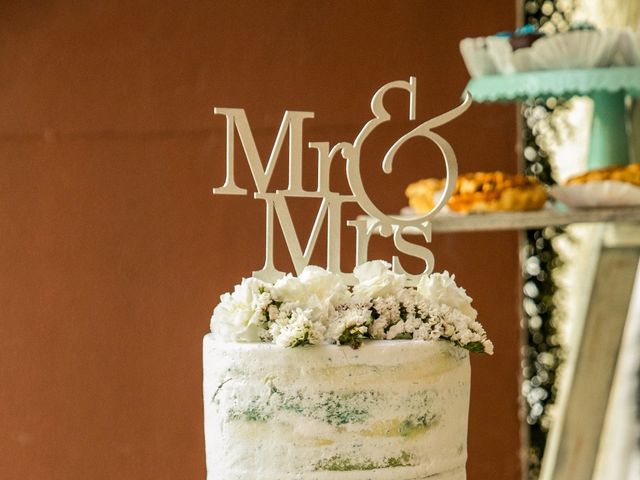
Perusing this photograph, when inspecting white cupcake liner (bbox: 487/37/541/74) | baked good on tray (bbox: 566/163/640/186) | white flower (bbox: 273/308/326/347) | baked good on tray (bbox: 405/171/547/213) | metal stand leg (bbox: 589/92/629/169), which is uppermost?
white cupcake liner (bbox: 487/37/541/74)

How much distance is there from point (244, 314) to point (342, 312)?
7.1 inches

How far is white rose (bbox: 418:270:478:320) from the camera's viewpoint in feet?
6.33

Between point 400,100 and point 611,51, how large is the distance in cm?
84

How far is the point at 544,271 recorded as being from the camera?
3336mm

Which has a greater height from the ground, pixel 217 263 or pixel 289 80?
pixel 289 80

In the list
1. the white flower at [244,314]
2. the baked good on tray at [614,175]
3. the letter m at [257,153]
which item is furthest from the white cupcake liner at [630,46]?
the white flower at [244,314]

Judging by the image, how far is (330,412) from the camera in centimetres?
176

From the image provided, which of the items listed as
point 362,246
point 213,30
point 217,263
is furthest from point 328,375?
point 213,30

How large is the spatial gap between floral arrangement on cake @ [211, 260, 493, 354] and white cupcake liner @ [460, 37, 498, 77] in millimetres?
969

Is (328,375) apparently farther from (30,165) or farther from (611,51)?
(30,165)

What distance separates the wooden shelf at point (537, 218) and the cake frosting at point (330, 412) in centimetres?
80

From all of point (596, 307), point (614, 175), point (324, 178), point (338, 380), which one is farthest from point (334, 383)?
point (596, 307)

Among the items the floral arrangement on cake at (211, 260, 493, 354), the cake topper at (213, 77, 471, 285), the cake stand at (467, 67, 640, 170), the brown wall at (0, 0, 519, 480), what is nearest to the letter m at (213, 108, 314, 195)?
the cake topper at (213, 77, 471, 285)

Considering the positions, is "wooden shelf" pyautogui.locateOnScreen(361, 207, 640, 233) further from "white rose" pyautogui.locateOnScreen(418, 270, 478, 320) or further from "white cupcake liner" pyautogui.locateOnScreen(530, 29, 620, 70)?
"white rose" pyautogui.locateOnScreen(418, 270, 478, 320)
